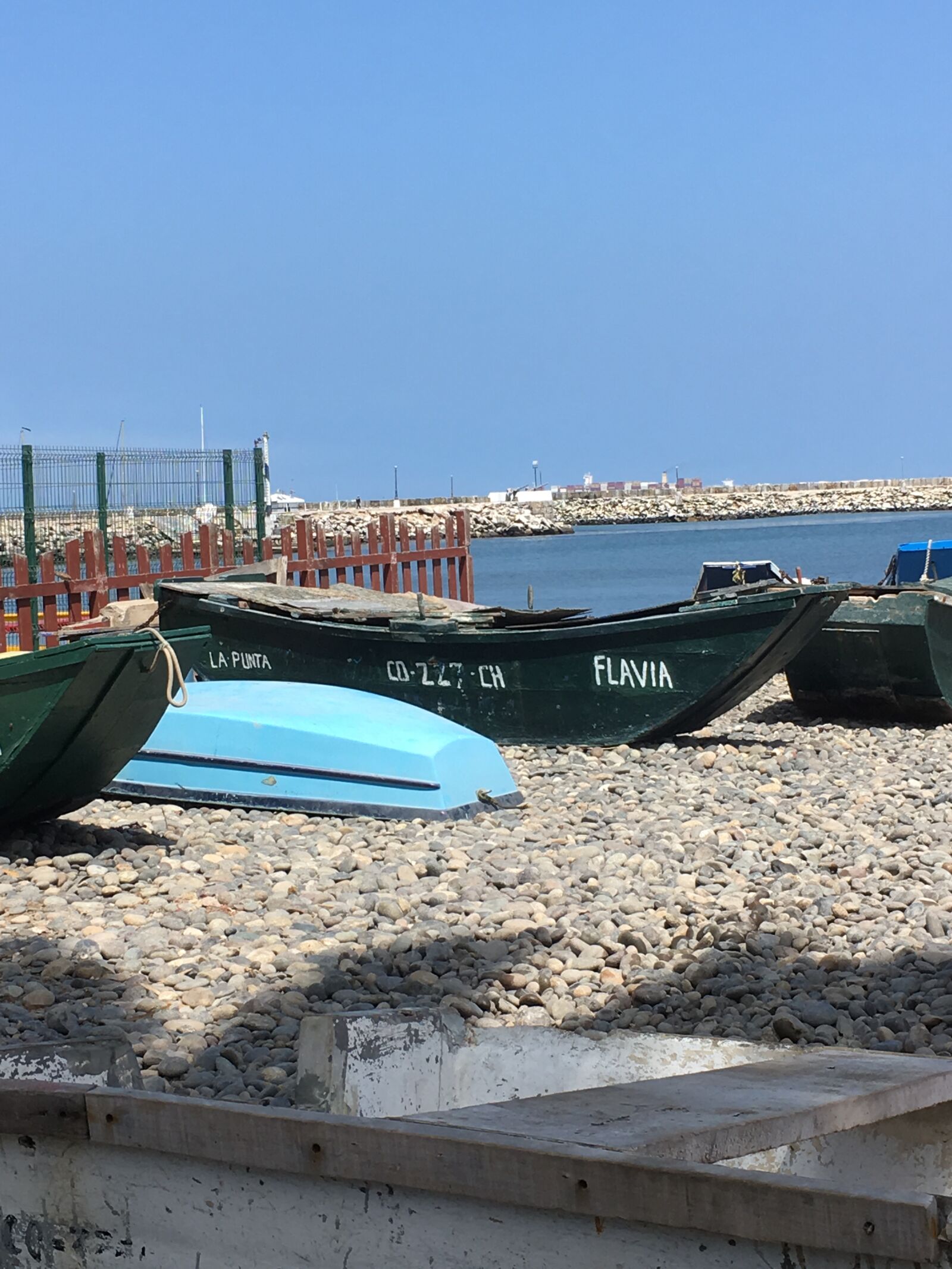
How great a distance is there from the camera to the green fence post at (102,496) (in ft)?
51.7

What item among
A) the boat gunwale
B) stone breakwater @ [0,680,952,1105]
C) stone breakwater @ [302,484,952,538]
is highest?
stone breakwater @ [302,484,952,538]

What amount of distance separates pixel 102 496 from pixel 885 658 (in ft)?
28.4

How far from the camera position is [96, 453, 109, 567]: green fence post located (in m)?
15.8

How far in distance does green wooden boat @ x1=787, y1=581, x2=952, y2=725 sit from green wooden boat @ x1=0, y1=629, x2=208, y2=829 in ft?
22.6

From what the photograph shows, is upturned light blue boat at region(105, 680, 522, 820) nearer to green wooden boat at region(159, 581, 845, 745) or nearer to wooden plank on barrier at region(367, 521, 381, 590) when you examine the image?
green wooden boat at region(159, 581, 845, 745)

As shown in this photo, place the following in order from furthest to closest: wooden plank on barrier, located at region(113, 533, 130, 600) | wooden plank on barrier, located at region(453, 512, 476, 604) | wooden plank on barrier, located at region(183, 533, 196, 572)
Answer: wooden plank on barrier, located at region(453, 512, 476, 604) < wooden plank on barrier, located at region(183, 533, 196, 572) < wooden plank on barrier, located at region(113, 533, 130, 600)

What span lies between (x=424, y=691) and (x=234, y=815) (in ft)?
9.49

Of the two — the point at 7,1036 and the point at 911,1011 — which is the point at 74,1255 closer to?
the point at 7,1036

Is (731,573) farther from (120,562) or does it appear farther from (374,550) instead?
(120,562)

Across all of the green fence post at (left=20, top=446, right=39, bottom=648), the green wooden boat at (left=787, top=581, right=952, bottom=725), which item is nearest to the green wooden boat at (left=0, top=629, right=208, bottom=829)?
the green wooden boat at (left=787, top=581, right=952, bottom=725)

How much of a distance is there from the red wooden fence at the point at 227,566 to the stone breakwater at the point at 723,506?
103125 millimetres

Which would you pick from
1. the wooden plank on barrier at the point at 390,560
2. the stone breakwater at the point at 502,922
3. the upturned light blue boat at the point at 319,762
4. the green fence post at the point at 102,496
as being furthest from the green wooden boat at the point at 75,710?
the wooden plank on barrier at the point at 390,560

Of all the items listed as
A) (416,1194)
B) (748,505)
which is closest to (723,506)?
(748,505)

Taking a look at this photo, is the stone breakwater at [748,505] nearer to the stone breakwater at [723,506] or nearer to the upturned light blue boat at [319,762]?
Answer: the stone breakwater at [723,506]
